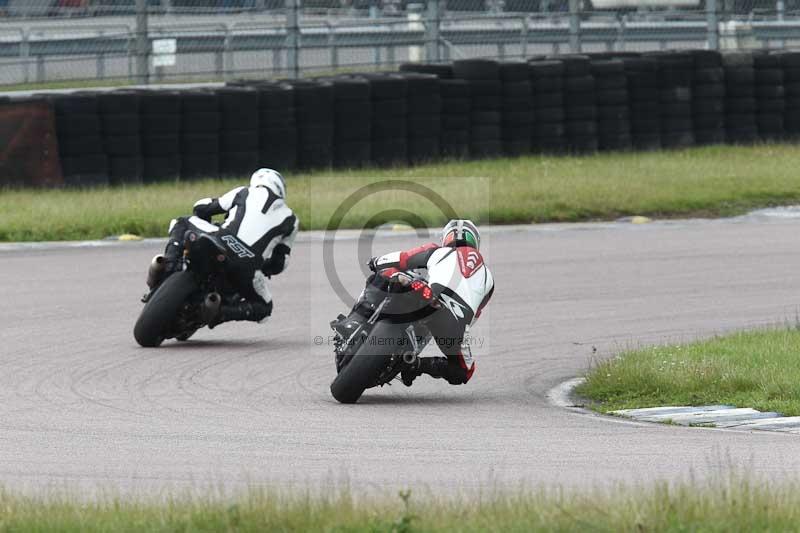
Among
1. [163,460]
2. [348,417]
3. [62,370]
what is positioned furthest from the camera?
[62,370]

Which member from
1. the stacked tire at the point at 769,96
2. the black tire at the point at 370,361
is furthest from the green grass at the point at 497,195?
the black tire at the point at 370,361

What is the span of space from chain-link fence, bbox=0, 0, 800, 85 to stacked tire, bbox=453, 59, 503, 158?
2.00 m

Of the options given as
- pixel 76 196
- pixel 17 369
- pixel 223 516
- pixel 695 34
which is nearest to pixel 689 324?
pixel 17 369

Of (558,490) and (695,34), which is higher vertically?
(695,34)

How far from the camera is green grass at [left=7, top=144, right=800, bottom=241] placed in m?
16.2

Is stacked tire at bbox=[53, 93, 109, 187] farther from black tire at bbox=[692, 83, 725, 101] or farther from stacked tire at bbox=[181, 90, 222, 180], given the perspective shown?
black tire at bbox=[692, 83, 725, 101]

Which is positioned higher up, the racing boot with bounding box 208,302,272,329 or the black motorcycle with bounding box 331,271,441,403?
the black motorcycle with bounding box 331,271,441,403

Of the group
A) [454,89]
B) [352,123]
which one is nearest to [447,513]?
[352,123]

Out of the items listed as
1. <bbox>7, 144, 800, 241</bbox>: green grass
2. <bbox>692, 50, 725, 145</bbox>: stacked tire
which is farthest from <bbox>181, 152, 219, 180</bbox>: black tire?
<bbox>692, 50, 725, 145</bbox>: stacked tire

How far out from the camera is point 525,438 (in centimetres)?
732

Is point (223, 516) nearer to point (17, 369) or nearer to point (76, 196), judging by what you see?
point (17, 369)

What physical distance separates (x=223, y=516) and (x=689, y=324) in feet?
22.7

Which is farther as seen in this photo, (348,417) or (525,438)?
(348,417)

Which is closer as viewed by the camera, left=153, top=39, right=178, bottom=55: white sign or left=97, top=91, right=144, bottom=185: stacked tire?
left=97, top=91, right=144, bottom=185: stacked tire
